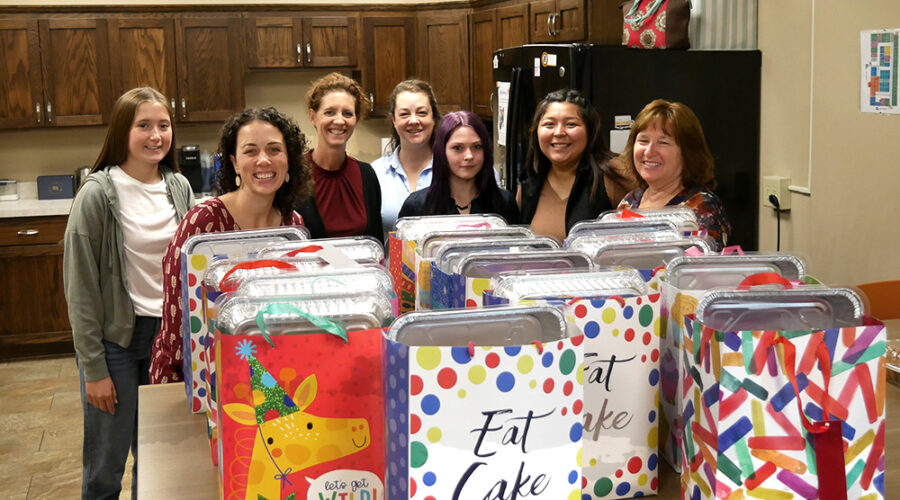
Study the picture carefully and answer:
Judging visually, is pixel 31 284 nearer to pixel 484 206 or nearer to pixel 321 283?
pixel 484 206

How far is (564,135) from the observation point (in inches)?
104

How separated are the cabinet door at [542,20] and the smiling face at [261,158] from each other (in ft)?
9.04

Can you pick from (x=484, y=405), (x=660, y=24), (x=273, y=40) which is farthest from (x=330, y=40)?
(x=484, y=405)

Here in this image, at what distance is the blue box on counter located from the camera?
5.33m

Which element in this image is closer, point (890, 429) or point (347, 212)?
point (890, 429)

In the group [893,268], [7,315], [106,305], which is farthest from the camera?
[7,315]

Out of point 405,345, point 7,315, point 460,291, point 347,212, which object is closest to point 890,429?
point 460,291

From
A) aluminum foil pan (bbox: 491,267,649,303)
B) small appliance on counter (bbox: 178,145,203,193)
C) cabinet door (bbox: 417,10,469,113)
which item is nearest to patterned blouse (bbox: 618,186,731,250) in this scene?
aluminum foil pan (bbox: 491,267,649,303)

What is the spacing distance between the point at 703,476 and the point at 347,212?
6.51 ft

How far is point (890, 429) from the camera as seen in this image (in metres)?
1.51

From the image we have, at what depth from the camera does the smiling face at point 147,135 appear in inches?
103

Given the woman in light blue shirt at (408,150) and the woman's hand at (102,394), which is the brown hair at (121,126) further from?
the woman in light blue shirt at (408,150)

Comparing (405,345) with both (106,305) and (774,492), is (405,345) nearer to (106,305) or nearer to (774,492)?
(774,492)

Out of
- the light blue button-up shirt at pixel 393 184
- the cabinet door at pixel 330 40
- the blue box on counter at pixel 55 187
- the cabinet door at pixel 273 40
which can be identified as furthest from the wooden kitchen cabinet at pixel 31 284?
the light blue button-up shirt at pixel 393 184
